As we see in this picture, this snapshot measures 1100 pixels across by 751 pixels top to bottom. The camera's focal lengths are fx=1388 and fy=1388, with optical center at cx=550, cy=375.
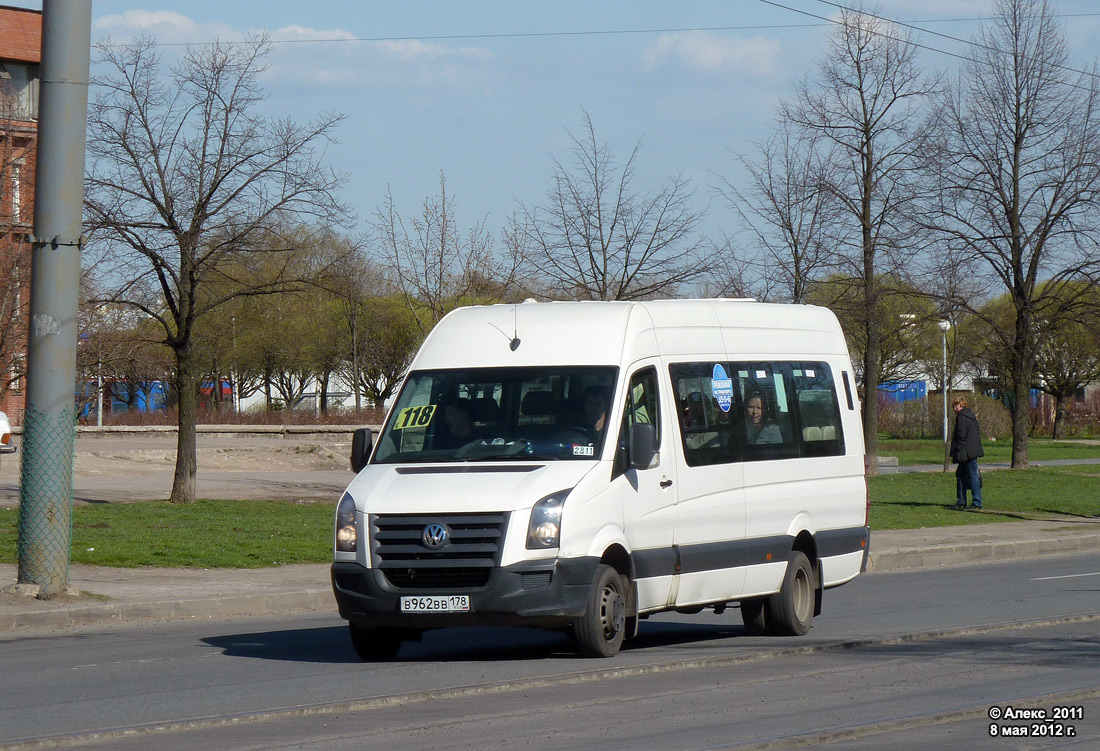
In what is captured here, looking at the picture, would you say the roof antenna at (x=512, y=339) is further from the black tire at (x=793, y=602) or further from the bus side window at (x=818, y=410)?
the black tire at (x=793, y=602)

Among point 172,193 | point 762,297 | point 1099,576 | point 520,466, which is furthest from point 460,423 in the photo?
point 762,297

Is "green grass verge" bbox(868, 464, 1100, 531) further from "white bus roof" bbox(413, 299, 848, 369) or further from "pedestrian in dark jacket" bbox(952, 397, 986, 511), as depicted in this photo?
"white bus roof" bbox(413, 299, 848, 369)

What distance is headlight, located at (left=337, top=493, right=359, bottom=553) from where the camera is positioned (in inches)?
362


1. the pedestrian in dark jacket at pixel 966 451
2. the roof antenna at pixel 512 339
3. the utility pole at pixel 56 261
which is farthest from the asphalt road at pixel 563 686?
the pedestrian in dark jacket at pixel 966 451

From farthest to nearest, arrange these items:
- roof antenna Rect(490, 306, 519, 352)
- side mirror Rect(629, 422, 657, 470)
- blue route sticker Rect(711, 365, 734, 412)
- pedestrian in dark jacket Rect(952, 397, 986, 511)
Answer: pedestrian in dark jacket Rect(952, 397, 986, 511) < blue route sticker Rect(711, 365, 734, 412) < roof antenna Rect(490, 306, 519, 352) < side mirror Rect(629, 422, 657, 470)

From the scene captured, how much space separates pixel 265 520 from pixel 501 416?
1202 cm

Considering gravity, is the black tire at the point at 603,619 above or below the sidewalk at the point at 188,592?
above

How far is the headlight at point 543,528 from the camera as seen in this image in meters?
8.89

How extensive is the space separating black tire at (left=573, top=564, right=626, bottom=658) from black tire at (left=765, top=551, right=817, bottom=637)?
1.83 m

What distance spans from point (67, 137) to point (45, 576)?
4131 millimetres

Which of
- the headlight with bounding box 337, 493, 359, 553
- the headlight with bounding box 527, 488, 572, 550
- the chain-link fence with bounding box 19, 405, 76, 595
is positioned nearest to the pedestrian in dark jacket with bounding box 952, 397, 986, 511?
the chain-link fence with bounding box 19, 405, 76, 595

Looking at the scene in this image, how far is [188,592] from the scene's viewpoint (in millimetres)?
13430

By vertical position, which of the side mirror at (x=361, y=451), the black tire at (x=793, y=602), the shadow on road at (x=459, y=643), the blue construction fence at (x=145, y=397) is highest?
the blue construction fence at (x=145, y=397)

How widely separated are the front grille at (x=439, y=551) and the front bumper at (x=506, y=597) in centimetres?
6
